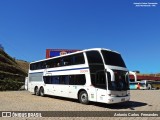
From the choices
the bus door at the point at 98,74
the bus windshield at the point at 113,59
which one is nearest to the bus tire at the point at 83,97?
the bus door at the point at 98,74

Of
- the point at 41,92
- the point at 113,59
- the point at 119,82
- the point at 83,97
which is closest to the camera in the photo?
the point at 119,82

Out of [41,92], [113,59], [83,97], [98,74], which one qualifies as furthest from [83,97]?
[41,92]

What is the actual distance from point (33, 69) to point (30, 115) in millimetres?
15316

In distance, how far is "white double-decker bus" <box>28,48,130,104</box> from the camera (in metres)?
14.9

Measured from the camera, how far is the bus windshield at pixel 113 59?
15.4 meters

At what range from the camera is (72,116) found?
→ 11219 millimetres

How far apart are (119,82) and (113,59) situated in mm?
1690

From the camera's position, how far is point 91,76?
52.7 feet

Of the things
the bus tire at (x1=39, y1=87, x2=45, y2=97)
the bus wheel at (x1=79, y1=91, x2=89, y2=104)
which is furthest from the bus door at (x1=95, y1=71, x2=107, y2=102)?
the bus tire at (x1=39, y1=87, x2=45, y2=97)

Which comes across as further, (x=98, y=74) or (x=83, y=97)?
(x=83, y=97)

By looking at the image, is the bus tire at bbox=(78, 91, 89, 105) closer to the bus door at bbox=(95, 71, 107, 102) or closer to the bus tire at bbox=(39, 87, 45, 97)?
the bus door at bbox=(95, 71, 107, 102)

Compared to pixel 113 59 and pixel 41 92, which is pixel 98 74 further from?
pixel 41 92

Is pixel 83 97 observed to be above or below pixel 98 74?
below

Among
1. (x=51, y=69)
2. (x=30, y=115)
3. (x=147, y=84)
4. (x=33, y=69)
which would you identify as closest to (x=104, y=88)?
(x=30, y=115)
